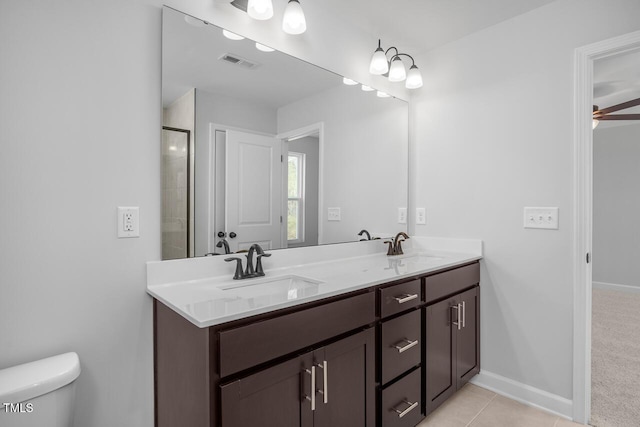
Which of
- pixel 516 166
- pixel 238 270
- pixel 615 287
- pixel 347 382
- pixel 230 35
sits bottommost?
pixel 615 287

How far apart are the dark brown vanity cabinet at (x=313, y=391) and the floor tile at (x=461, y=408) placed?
0.64 metres

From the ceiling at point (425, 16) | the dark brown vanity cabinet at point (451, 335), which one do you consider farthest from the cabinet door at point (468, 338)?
the ceiling at point (425, 16)

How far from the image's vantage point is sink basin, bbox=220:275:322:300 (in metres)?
1.30

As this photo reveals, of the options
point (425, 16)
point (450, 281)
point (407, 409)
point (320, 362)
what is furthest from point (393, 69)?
point (407, 409)

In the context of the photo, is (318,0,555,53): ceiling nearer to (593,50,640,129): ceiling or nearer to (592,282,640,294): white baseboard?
(593,50,640,129): ceiling

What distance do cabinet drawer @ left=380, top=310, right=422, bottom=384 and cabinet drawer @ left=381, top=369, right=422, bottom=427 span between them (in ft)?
0.18

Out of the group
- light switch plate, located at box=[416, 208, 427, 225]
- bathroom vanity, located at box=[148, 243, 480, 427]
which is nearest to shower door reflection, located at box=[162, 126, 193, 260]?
bathroom vanity, located at box=[148, 243, 480, 427]

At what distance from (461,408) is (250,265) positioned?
1.55 meters

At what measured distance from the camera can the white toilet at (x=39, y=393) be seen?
3.12 feet

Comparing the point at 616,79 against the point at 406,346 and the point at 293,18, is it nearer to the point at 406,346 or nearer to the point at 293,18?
the point at 293,18

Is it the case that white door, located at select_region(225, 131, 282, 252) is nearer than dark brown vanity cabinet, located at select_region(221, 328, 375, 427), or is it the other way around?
dark brown vanity cabinet, located at select_region(221, 328, 375, 427)

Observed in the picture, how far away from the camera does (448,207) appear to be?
2.44 metres

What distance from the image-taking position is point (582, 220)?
6.15ft

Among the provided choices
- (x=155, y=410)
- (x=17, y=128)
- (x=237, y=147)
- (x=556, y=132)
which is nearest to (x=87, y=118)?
(x=17, y=128)
